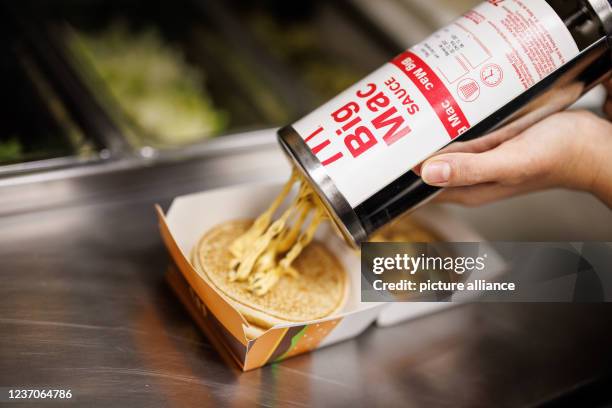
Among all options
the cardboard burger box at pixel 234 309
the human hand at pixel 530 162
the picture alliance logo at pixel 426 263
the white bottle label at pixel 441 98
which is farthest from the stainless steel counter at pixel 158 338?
the white bottle label at pixel 441 98

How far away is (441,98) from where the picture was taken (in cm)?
88

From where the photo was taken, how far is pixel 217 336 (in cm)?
107

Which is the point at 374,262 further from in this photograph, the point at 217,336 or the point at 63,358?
the point at 63,358

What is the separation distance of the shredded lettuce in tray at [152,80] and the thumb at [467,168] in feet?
3.16

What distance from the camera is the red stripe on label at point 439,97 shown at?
880 millimetres

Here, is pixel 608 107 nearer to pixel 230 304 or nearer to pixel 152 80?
pixel 230 304

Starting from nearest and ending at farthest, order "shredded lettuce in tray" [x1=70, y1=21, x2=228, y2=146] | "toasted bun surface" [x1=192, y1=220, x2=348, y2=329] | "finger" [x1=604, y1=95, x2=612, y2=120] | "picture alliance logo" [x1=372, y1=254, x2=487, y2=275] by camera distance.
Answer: "toasted bun surface" [x1=192, y1=220, x2=348, y2=329]
"picture alliance logo" [x1=372, y1=254, x2=487, y2=275]
"finger" [x1=604, y1=95, x2=612, y2=120]
"shredded lettuce in tray" [x1=70, y1=21, x2=228, y2=146]

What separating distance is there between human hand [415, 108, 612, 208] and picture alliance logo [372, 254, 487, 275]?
0.12m

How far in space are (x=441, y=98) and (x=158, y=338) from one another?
634 mm

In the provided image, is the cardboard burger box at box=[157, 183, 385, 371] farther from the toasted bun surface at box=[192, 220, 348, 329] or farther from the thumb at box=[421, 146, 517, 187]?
the thumb at box=[421, 146, 517, 187]

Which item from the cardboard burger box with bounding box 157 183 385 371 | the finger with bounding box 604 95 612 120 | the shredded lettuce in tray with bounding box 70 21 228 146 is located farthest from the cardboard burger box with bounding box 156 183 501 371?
the shredded lettuce in tray with bounding box 70 21 228 146

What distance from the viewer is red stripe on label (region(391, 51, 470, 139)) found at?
880 millimetres

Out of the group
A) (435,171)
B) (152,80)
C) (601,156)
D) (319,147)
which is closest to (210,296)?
(319,147)

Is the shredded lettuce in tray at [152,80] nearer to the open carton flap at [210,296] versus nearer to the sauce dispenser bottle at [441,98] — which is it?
the open carton flap at [210,296]
